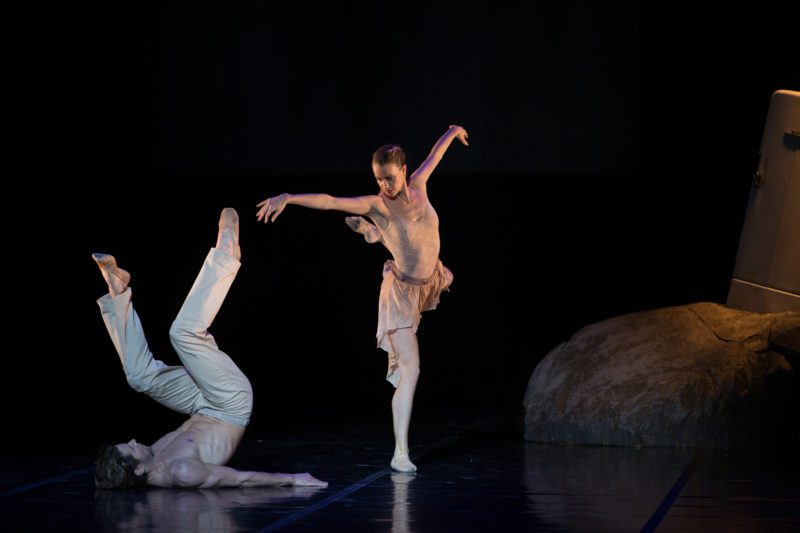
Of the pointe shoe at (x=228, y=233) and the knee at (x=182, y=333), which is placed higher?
the pointe shoe at (x=228, y=233)

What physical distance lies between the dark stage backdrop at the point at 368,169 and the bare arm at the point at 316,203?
7.62 ft

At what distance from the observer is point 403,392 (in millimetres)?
5676

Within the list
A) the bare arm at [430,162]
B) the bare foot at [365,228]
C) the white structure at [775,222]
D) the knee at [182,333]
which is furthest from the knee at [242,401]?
the white structure at [775,222]

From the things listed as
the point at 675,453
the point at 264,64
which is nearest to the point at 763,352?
the point at 675,453

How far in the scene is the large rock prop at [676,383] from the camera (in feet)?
20.9

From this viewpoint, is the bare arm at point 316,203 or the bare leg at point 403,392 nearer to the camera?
the bare arm at point 316,203

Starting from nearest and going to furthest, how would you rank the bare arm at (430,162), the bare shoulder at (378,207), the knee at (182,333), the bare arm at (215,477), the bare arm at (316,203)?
the bare arm at (215,477)
the bare arm at (316,203)
the knee at (182,333)
the bare shoulder at (378,207)
the bare arm at (430,162)

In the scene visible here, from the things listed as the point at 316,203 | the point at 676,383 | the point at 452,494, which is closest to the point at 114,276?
the point at 316,203

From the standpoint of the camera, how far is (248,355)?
948cm

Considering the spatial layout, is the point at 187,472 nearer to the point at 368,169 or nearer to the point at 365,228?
the point at 365,228

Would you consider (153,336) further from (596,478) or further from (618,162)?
(596,478)

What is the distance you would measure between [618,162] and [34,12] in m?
3.85

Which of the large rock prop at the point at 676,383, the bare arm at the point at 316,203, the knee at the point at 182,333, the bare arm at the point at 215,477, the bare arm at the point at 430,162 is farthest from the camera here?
the large rock prop at the point at 676,383

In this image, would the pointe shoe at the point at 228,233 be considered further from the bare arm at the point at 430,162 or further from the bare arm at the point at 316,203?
the bare arm at the point at 430,162
